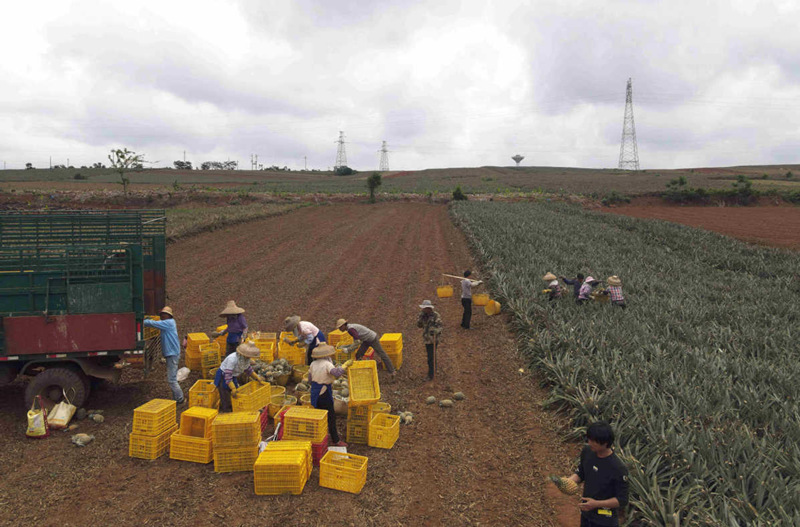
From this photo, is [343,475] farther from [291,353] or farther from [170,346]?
[291,353]

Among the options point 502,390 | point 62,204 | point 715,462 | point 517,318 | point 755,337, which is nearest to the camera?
point 715,462

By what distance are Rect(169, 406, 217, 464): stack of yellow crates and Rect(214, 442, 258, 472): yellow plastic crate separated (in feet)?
0.94

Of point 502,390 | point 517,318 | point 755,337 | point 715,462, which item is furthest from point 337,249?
point 715,462

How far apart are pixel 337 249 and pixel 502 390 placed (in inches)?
625

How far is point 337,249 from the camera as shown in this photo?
23.2m

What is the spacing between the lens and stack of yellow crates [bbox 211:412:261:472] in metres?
5.67

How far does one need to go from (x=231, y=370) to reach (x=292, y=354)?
7.06ft

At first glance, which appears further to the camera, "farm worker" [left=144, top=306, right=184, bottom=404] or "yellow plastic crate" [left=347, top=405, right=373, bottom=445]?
"farm worker" [left=144, top=306, right=184, bottom=404]

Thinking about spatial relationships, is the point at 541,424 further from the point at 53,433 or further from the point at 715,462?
the point at 53,433

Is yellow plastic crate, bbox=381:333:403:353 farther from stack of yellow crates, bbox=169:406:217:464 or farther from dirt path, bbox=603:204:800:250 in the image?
dirt path, bbox=603:204:800:250

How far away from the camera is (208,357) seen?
8.56 meters

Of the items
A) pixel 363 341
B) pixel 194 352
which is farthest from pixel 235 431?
pixel 194 352

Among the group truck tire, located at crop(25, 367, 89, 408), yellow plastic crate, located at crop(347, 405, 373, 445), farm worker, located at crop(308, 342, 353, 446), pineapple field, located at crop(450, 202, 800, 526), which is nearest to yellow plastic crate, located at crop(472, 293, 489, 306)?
pineapple field, located at crop(450, 202, 800, 526)

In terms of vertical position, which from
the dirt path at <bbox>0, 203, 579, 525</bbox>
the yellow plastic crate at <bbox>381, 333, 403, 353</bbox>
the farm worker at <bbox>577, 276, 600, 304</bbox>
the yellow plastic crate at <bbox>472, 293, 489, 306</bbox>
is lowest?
the dirt path at <bbox>0, 203, 579, 525</bbox>
